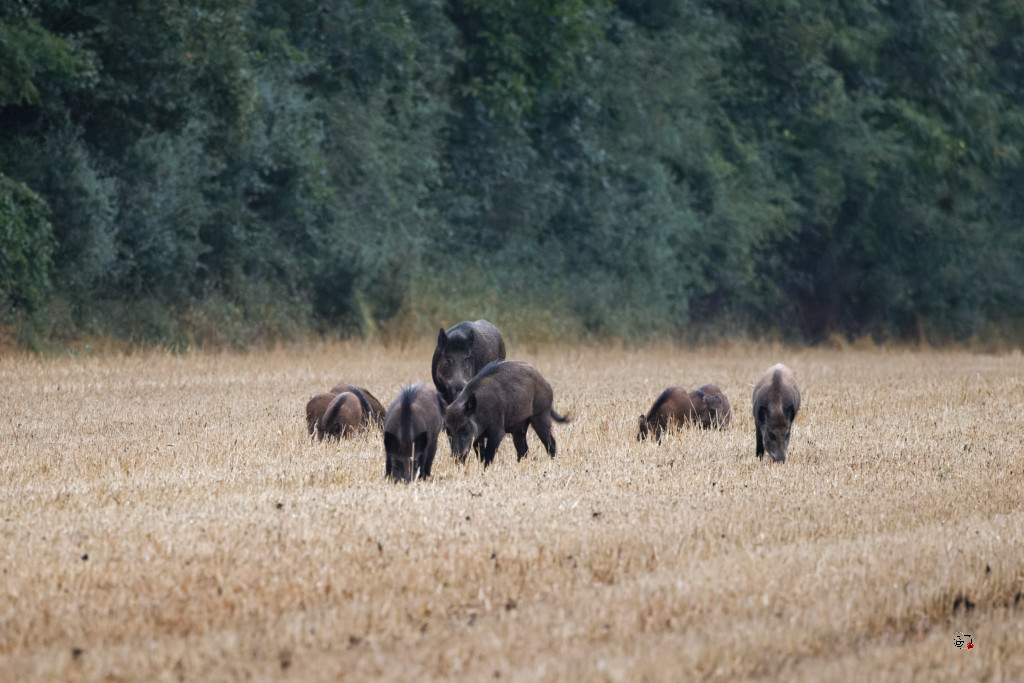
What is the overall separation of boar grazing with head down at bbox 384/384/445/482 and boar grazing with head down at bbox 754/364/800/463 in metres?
2.76

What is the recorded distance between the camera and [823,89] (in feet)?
119

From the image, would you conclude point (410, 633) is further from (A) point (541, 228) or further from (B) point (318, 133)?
(A) point (541, 228)

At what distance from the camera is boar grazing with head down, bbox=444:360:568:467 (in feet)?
32.7

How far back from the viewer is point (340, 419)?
11.9 meters

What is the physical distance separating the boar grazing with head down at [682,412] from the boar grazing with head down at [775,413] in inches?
69.7

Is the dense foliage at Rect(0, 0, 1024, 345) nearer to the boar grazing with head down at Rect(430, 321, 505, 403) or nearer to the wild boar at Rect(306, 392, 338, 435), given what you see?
the wild boar at Rect(306, 392, 338, 435)

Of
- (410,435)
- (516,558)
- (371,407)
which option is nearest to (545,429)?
(410,435)

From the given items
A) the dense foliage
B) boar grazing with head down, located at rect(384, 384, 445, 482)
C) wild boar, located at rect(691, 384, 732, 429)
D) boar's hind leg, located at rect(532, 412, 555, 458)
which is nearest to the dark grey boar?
boar's hind leg, located at rect(532, 412, 555, 458)

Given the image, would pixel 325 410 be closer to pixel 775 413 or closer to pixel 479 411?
pixel 479 411

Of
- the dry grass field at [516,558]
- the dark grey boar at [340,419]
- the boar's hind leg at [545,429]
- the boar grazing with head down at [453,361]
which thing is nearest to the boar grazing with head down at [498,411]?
the boar's hind leg at [545,429]

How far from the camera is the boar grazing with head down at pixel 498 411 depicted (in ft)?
32.7

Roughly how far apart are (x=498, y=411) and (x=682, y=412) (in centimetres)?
334

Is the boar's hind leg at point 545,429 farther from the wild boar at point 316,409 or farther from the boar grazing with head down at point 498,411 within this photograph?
the wild boar at point 316,409

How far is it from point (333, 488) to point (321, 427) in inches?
122
